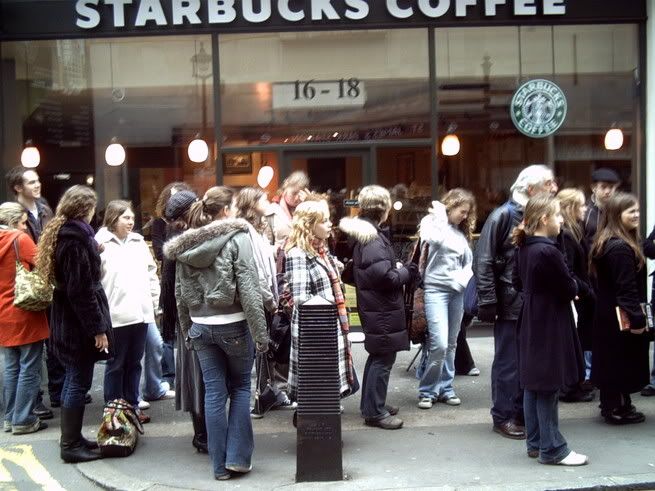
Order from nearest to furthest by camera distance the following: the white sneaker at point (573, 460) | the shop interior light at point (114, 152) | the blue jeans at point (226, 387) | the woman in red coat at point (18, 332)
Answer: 1. the blue jeans at point (226, 387)
2. the white sneaker at point (573, 460)
3. the woman in red coat at point (18, 332)
4. the shop interior light at point (114, 152)

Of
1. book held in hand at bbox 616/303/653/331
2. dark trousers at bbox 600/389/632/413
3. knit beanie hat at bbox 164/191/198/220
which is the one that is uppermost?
knit beanie hat at bbox 164/191/198/220

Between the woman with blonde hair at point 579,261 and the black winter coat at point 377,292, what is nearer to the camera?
the black winter coat at point 377,292

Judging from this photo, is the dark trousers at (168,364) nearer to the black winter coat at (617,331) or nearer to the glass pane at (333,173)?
the glass pane at (333,173)

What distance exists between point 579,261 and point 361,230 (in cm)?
172

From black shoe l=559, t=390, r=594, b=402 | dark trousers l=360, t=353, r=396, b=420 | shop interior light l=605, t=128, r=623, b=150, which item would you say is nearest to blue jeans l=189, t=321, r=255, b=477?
dark trousers l=360, t=353, r=396, b=420

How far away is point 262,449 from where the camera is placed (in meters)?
6.49

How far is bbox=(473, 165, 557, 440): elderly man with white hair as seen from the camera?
6.41m

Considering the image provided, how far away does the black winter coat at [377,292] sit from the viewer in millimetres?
6602

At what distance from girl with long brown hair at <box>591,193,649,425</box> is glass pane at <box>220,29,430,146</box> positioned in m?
4.23

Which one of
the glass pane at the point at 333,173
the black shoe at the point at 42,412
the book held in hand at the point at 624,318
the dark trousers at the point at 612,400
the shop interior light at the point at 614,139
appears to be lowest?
the black shoe at the point at 42,412

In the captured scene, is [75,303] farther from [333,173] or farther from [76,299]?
[333,173]

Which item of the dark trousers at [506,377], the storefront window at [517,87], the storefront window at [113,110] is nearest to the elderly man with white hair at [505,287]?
the dark trousers at [506,377]

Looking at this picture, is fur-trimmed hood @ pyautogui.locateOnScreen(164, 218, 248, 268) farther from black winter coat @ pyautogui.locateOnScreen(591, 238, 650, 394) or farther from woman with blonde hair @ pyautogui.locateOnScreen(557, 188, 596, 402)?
black winter coat @ pyautogui.locateOnScreen(591, 238, 650, 394)

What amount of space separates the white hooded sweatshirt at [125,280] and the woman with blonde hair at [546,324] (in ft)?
9.70
